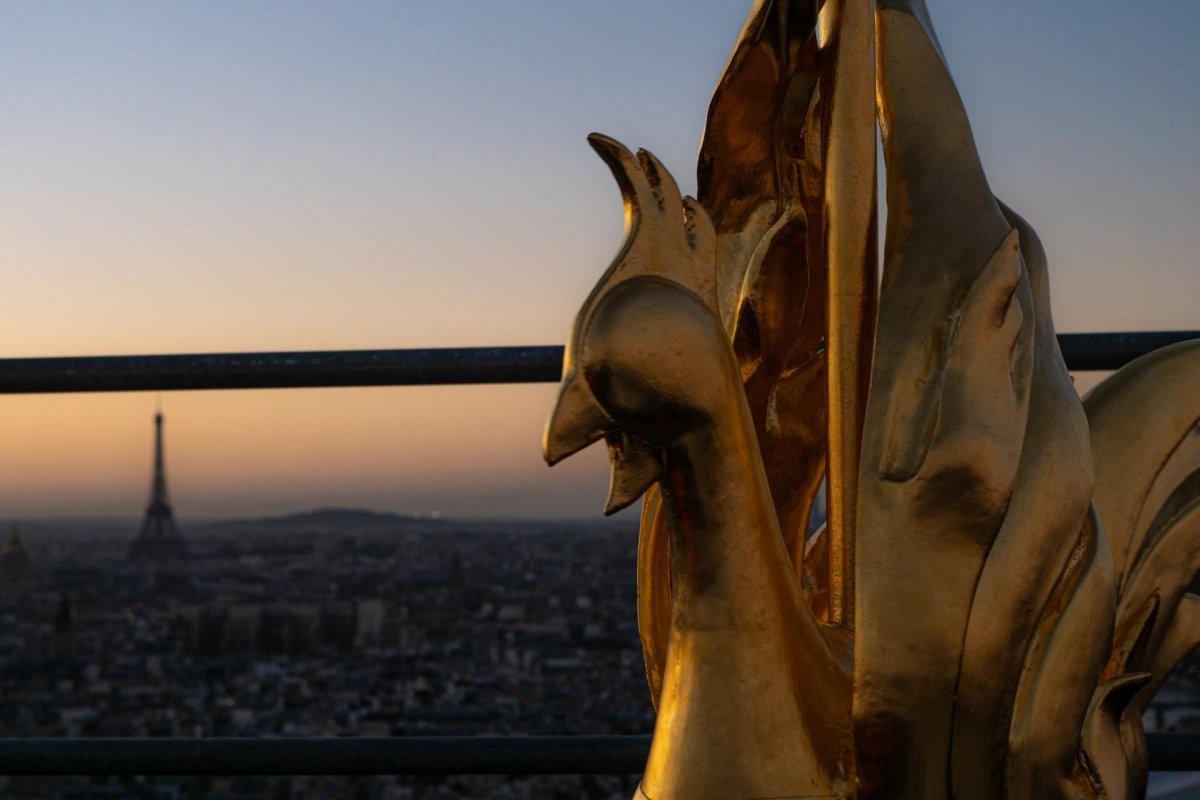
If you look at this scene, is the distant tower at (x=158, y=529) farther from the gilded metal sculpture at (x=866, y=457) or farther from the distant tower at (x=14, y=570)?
the gilded metal sculpture at (x=866, y=457)

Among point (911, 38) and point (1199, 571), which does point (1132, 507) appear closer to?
point (1199, 571)

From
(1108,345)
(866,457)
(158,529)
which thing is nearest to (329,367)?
(1108,345)

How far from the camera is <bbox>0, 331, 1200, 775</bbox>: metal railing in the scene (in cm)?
153

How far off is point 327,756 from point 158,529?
488 inches

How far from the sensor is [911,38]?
28.8 inches

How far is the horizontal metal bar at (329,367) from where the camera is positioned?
1506 mm

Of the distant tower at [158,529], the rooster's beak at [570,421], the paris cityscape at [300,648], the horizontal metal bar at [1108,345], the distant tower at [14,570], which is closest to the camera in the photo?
the rooster's beak at [570,421]

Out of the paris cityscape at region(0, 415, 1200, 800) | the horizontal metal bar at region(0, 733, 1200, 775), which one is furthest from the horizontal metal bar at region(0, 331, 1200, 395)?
the paris cityscape at region(0, 415, 1200, 800)

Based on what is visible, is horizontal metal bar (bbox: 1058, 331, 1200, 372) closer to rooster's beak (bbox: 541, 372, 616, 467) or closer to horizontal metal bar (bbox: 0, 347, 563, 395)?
horizontal metal bar (bbox: 0, 347, 563, 395)

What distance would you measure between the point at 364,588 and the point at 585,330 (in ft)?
24.7

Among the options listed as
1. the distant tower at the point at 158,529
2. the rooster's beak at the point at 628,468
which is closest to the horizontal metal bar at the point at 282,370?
the rooster's beak at the point at 628,468

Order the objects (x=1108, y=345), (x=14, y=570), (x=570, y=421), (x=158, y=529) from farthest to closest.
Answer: (x=158, y=529)
(x=14, y=570)
(x=1108, y=345)
(x=570, y=421)

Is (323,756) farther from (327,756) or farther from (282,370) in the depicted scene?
(282,370)

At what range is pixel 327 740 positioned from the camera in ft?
5.19
